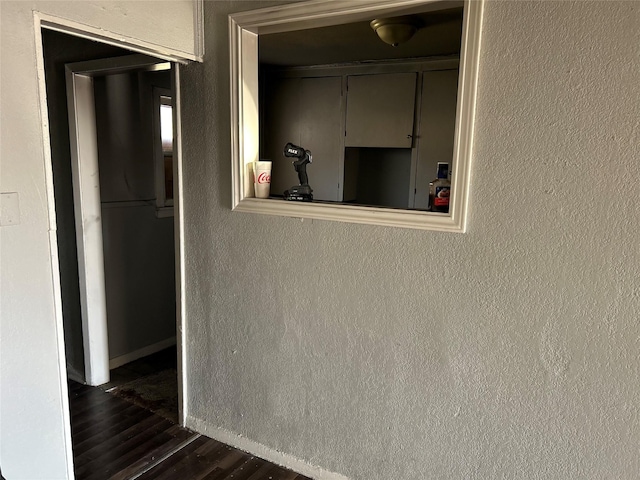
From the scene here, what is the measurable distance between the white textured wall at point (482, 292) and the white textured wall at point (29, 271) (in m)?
0.67

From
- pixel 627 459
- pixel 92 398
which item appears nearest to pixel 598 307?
pixel 627 459

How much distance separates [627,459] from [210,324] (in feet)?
5.51

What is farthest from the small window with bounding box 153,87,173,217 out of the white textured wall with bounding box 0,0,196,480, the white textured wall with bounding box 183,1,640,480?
the white textured wall with bounding box 0,0,196,480

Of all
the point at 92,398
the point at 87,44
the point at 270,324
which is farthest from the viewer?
the point at 92,398

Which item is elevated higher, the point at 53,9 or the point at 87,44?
the point at 87,44

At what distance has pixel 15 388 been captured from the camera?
1.47 metres

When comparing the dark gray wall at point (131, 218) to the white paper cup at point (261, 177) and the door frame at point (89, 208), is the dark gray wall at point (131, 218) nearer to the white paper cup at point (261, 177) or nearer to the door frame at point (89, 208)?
the door frame at point (89, 208)

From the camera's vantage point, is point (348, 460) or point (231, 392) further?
point (231, 392)

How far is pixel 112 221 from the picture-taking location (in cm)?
285

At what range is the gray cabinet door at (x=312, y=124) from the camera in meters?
3.98

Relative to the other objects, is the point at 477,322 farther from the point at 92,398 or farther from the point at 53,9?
the point at 92,398

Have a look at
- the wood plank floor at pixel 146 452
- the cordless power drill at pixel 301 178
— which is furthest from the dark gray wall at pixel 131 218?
the cordless power drill at pixel 301 178

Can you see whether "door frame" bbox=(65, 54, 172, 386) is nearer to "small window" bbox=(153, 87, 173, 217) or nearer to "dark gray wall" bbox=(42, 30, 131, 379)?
"dark gray wall" bbox=(42, 30, 131, 379)

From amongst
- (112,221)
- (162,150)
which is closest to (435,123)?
(162,150)
